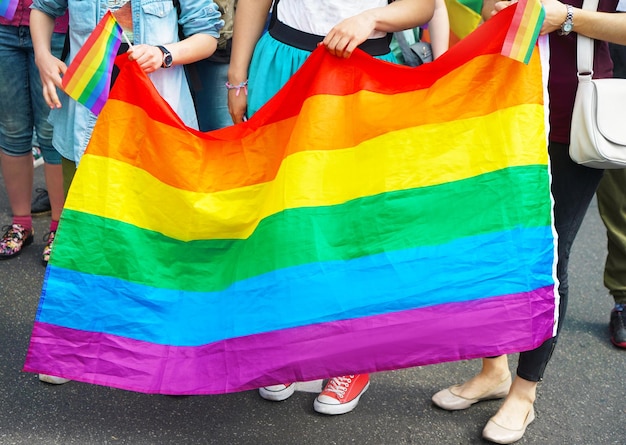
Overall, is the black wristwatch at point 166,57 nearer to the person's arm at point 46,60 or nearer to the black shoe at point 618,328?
the person's arm at point 46,60

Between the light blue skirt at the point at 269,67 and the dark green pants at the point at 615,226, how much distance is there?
1406 millimetres

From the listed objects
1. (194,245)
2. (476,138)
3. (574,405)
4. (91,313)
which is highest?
(476,138)

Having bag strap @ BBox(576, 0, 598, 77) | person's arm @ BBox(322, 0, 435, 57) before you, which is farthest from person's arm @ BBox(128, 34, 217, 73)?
bag strap @ BBox(576, 0, 598, 77)

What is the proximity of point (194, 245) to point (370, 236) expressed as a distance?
2.00ft

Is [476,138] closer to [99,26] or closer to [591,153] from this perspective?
[591,153]

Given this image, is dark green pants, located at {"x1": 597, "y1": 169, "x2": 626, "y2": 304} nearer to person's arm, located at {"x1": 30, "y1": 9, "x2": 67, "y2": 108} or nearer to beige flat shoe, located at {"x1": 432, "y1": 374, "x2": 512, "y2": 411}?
beige flat shoe, located at {"x1": 432, "y1": 374, "x2": 512, "y2": 411}

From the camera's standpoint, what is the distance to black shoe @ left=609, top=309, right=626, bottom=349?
11.7 feet

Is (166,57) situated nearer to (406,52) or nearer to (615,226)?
(406,52)

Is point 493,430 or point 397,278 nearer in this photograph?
point 397,278

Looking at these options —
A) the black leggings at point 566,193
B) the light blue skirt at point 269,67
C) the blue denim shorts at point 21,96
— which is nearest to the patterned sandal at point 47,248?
the blue denim shorts at point 21,96

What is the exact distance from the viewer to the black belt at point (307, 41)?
2645 mm

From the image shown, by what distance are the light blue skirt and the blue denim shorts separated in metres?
1.42

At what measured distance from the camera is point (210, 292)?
2.63m

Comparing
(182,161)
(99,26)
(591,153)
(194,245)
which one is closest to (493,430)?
(591,153)
